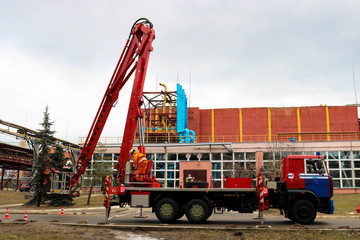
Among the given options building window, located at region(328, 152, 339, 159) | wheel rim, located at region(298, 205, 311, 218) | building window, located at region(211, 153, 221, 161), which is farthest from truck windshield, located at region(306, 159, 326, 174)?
building window, located at region(328, 152, 339, 159)

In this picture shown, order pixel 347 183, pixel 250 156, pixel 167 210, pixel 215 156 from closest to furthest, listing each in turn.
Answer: pixel 167 210, pixel 347 183, pixel 250 156, pixel 215 156

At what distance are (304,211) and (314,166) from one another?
1.99 meters

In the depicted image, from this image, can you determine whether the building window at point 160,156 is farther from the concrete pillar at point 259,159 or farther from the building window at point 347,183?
the building window at point 347,183

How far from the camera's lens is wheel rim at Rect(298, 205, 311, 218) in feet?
44.8

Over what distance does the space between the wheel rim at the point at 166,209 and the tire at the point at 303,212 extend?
5.12 m

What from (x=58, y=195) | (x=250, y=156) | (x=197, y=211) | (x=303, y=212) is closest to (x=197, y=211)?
(x=197, y=211)

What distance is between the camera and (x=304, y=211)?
13703 millimetres

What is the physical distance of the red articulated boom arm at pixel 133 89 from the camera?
16.4m

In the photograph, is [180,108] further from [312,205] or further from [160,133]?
[312,205]

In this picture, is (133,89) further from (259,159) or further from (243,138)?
(243,138)

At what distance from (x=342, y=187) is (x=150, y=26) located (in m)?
28.3

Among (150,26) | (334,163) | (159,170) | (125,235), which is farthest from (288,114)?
(125,235)

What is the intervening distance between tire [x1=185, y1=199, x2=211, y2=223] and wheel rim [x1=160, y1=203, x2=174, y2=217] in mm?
687

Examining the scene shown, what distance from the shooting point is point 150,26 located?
1753 centimetres
